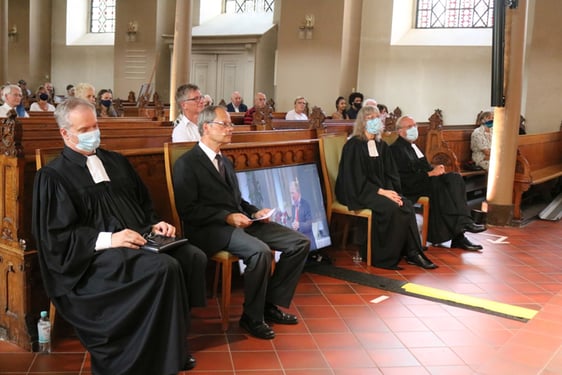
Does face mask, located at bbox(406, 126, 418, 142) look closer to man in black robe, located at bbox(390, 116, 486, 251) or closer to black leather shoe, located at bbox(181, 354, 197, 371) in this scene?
man in black robe, located at bbox(390, 116, 486, 251)

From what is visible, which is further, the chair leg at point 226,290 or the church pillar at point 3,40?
the church pillar at point 3,40

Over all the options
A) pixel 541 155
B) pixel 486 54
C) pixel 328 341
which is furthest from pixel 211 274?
pixel 486 54

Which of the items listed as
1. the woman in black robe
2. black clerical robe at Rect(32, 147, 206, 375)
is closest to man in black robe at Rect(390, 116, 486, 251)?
the woman in black robe

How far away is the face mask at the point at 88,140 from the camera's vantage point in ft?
10.2

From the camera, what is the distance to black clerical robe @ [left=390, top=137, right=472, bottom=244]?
19.6ft

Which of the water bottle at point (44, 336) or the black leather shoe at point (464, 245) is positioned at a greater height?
the black leather shoe at point (464, 245)

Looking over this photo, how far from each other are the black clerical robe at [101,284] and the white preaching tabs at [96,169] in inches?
1.2

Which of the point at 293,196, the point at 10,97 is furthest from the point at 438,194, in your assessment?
the point at 10,97

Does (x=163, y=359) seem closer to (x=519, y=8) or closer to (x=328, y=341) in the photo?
(x=328, y=341)

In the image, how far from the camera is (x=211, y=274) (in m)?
4.51

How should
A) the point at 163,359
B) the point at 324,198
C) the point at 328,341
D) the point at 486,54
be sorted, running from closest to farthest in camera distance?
1. the point at 163,359
2. the point at 328,341
3. the point at 324,198
4. the point at 486,54

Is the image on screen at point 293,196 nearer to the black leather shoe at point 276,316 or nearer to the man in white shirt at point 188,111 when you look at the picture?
the man in white shirt at point 188,111

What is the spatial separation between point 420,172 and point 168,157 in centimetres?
295

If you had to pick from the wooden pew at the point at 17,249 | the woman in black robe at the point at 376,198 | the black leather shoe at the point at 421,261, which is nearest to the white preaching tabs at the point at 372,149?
the woman in black robe at the point at 376,198
